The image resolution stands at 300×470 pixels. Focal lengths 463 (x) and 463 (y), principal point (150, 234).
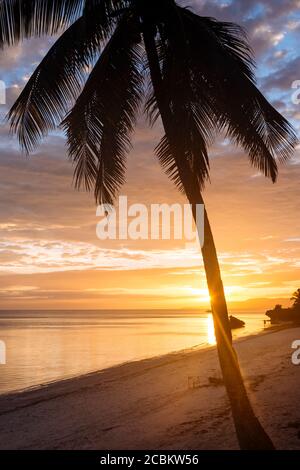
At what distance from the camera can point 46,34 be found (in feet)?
26.4

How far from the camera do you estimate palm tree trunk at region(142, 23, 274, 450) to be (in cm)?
675

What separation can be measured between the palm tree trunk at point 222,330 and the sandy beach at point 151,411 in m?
1.50

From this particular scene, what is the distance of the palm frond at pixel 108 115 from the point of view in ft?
26.3

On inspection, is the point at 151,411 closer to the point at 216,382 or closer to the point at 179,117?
the point at 216,382

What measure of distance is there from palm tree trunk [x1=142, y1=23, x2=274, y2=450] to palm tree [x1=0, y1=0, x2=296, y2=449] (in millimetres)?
18

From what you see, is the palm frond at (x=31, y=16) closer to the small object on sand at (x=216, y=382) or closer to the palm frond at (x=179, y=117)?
the palm frond at (x=179, y=117)

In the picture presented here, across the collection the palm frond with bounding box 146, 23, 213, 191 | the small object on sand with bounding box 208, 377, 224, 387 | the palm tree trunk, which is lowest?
the small object on sand with bounding box 208, 377, 224, 387

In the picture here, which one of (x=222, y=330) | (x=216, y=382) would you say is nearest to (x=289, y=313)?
(x=216, y=382)

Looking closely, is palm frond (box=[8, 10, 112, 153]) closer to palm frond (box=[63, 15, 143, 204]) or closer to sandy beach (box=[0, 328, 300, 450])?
palm frond (box=[63, 15, 143, 204])

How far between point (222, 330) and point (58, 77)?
16.4 ft

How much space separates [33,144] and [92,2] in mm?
2608

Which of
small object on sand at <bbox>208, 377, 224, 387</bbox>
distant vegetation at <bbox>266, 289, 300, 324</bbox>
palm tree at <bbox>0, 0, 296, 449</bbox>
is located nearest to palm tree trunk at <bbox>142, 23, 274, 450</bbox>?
palm tree at <bbox>0, 0, 296, 449</bbox>
